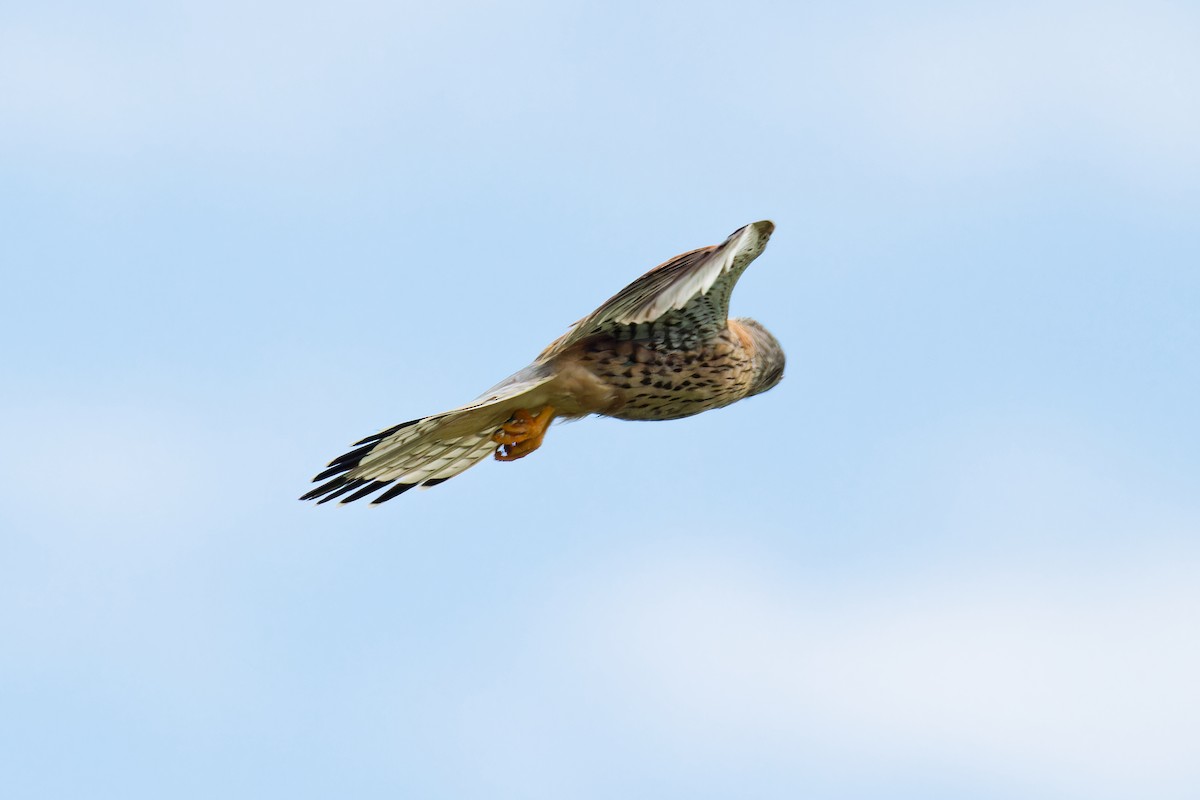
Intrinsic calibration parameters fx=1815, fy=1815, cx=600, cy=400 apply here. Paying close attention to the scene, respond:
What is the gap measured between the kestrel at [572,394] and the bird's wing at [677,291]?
1 cm

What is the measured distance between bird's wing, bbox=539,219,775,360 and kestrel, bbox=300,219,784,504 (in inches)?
0.5

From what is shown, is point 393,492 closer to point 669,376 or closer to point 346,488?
point 346,488

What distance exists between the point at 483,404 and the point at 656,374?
1.06 m

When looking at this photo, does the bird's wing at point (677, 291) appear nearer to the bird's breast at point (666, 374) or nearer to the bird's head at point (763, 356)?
the bird's breast at point (666, 374)

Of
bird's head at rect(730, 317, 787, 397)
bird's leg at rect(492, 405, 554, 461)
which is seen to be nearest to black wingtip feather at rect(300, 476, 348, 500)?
bird's leg at rect(492, 405, 554, 461)

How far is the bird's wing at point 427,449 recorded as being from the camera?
31.2ft

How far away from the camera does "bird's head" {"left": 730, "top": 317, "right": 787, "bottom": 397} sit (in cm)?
1095

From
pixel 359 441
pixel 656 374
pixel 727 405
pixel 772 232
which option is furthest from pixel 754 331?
pixel 359 441

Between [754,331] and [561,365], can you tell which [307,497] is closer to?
[561,365]

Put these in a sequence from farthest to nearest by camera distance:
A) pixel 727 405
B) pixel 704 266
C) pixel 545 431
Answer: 1. pixel 727 405
2. pixel 545 431
3. pixel 704 266

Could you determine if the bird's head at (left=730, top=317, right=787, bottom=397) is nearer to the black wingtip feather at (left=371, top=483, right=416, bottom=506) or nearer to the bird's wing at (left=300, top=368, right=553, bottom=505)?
the bird's wing at (left=300, top=368, right=553, bottom=505)

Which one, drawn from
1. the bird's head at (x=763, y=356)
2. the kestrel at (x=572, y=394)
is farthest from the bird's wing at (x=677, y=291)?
the bird's head at (x=763, y=356)

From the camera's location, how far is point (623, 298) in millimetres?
8922

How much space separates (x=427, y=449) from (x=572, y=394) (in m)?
0.84
